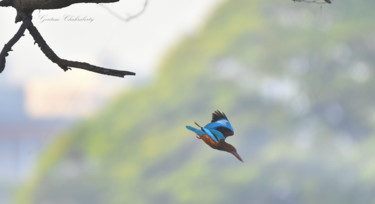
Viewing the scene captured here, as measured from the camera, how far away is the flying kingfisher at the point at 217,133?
4.58ft

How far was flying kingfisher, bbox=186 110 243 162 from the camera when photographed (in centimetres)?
139

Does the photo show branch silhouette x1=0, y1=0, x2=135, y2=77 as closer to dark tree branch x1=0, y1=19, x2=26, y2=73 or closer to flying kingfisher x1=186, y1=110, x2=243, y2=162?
dark tree branch x1=0, y1=19, x2=26, y2=73

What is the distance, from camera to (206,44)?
44.1 ft

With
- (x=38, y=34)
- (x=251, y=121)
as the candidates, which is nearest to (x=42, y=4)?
(x=38, y=34)

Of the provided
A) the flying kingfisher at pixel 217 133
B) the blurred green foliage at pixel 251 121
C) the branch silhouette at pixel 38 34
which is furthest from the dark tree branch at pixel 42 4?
the blurred green foliage at pixel 251 121

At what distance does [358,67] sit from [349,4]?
3.12ft

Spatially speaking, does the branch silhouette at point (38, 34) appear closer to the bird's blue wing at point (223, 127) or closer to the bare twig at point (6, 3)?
the bare twig at point (6, 3)

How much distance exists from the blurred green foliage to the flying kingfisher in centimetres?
1061

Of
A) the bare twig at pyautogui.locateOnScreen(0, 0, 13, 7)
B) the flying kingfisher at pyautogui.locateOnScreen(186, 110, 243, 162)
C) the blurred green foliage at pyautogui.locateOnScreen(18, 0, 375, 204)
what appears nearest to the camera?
the flying kingfisher at pyautogui.locateOnScreen(186, 110, 243, 162)

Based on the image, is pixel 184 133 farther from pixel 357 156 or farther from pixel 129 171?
pixel 357 156

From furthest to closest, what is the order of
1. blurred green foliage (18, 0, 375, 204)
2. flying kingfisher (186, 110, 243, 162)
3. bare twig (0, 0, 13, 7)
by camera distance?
blurred green foliage (18, 0, 375, 204) → bare twig (0, 0, 13, 7) → flying kingfisher (186, 110, 243, 162)

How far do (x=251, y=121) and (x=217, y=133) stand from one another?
11.1 metres

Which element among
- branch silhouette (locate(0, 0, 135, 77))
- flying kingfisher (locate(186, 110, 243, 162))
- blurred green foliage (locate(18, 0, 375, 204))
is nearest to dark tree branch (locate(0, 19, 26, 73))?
branch silhouette (locate(0, 0, 135, 77))

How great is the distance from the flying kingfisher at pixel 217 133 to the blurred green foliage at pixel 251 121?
1061 centimetres
